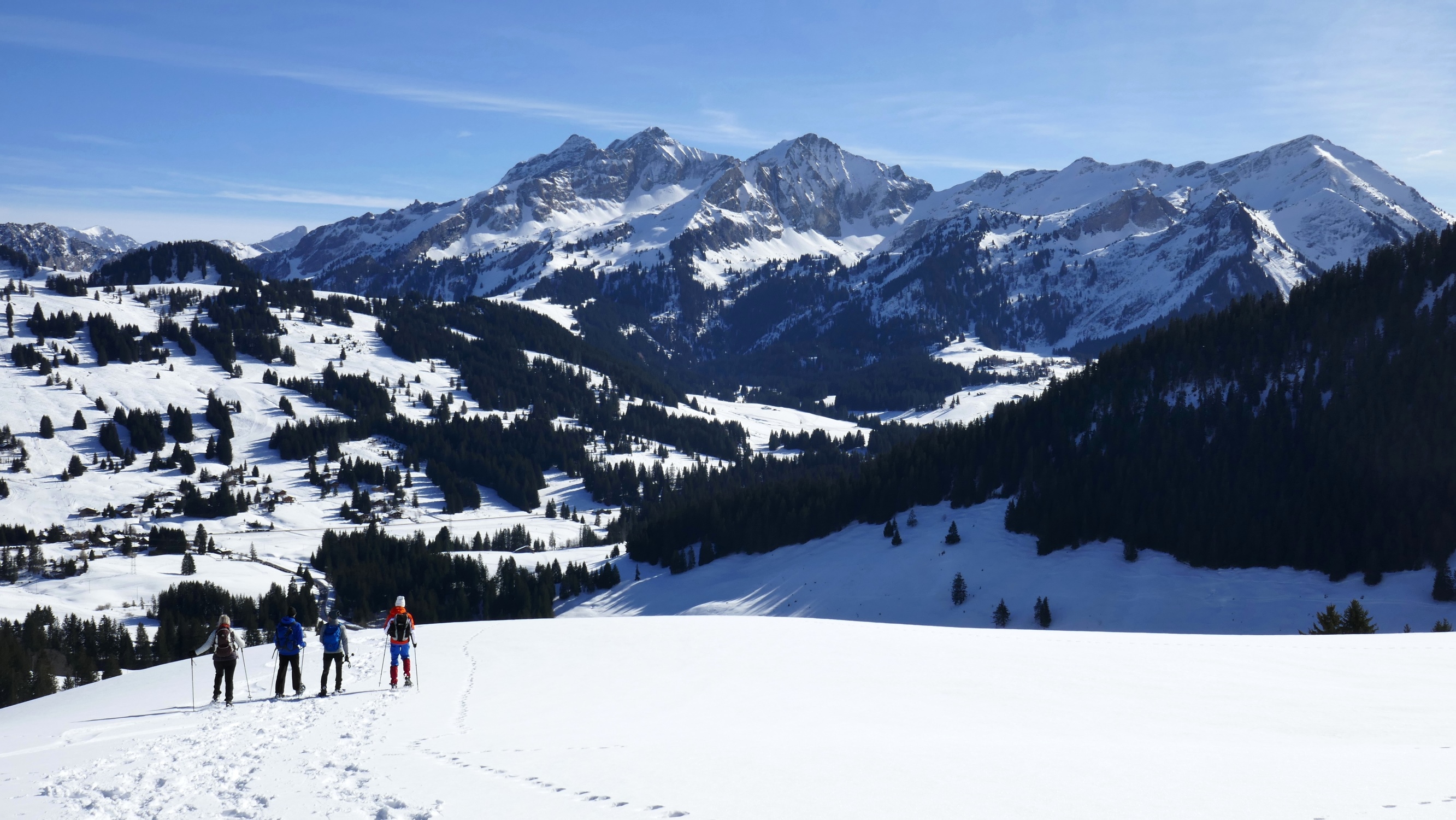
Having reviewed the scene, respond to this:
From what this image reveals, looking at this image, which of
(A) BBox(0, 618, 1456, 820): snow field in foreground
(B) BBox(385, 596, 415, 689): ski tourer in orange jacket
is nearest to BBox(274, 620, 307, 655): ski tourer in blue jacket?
(A) BBox(0, 618, 1456, 820): snow field in foreground

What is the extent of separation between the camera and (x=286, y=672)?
29250mm

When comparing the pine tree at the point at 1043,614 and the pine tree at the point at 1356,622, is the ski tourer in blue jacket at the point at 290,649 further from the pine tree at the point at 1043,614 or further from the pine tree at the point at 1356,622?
the pine tree at the point at 1043,614

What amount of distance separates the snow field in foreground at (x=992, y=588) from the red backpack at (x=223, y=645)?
7607cm

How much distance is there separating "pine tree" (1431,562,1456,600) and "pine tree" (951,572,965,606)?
4227 centimetres

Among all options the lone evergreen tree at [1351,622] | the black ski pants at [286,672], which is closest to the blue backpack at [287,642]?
the black ski pants at [286,672]

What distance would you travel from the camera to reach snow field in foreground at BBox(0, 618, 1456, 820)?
14.2 metres

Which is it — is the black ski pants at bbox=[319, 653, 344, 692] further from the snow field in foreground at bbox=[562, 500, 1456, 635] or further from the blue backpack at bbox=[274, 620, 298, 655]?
the snow field in foreground at bbox=[562, 500, 1456, 635]

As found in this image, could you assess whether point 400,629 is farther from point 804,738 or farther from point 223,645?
point 804,738

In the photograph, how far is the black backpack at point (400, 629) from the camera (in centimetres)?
2989

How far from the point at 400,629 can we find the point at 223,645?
5.63 meters

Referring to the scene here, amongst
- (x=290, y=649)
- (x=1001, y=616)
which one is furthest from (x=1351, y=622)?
(x=290, y=649)

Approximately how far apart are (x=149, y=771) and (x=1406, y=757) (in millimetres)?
25943

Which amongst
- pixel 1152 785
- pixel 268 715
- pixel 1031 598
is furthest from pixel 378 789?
pixel 1031 598

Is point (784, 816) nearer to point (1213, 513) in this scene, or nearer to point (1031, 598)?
point (1031, 598)
